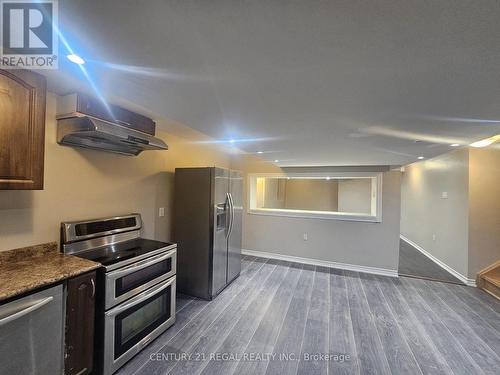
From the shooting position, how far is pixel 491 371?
192 centimetres

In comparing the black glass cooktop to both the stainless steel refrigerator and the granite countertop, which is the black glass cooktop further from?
the stainless steel refrigerator

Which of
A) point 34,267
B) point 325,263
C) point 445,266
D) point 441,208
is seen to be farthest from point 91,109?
point 445,266

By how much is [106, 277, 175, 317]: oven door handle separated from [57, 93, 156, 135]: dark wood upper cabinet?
158 centimetres

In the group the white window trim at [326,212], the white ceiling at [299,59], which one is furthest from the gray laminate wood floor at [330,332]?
the white ceiling at [299,59]

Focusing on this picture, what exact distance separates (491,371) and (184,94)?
3334 mm

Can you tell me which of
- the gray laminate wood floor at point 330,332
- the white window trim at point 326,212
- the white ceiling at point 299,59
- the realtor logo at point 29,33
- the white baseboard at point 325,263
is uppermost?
the realtor logo at point 29,33

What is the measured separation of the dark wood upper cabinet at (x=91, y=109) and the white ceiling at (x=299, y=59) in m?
0.12

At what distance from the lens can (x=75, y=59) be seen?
114 cm

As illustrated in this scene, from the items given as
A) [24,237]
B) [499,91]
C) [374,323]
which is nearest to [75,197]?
[24,237]

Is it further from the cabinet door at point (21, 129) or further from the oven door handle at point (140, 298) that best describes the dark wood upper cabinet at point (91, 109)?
the oven door handle at point (140, 298)

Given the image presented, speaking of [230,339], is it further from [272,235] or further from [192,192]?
[272,235]

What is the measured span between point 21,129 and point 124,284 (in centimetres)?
135

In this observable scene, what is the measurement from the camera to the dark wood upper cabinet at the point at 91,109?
73.5 inches

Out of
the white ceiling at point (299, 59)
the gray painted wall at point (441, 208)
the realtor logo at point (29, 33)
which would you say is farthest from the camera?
the gray painted wall at point (441, 208)
